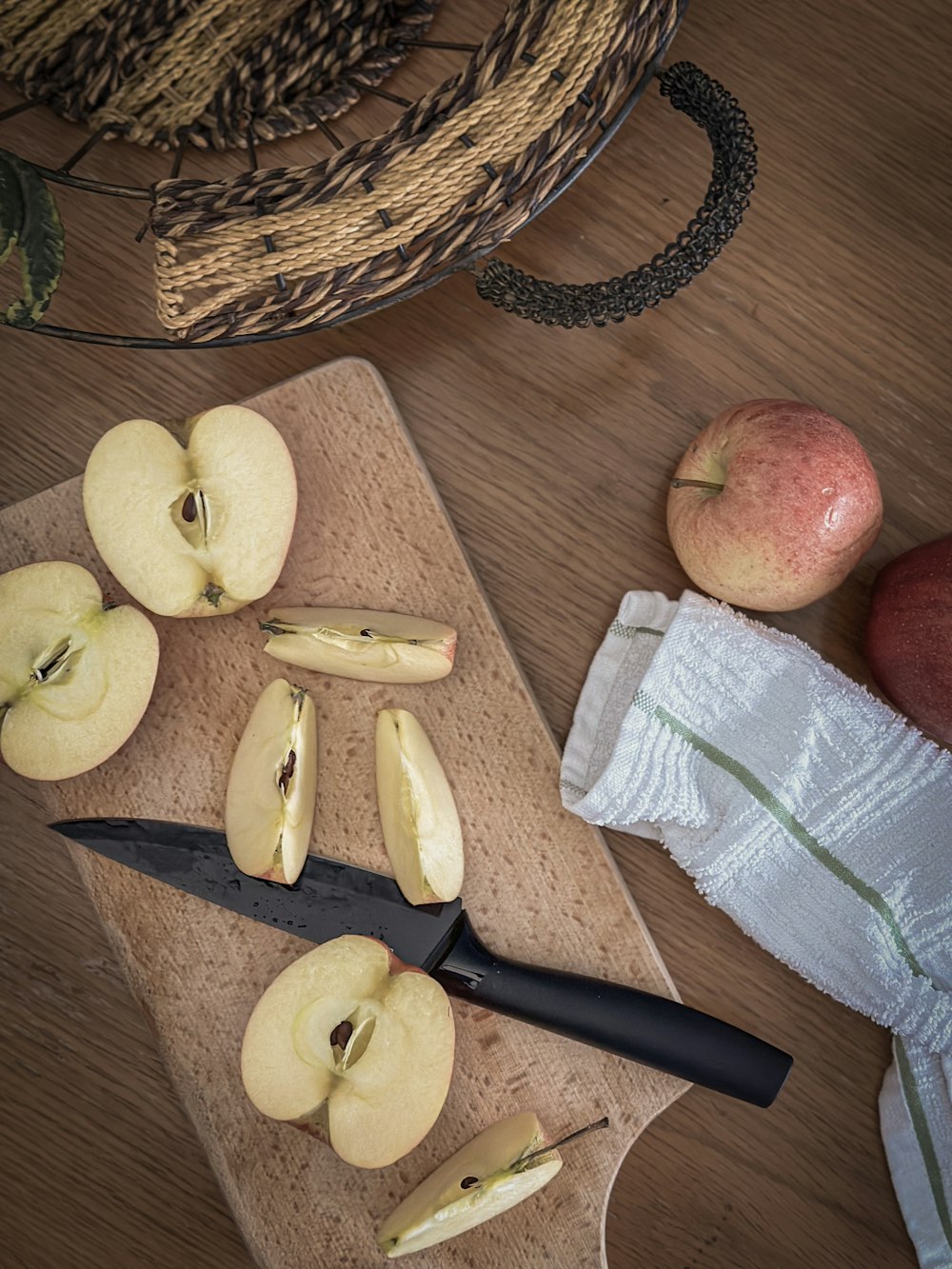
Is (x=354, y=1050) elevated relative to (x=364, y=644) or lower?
lower

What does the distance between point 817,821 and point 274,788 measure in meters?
0.38

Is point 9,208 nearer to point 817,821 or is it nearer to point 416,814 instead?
point 416,814

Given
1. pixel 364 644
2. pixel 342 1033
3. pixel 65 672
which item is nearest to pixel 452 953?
pixel 342 1033

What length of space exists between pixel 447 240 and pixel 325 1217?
66cm

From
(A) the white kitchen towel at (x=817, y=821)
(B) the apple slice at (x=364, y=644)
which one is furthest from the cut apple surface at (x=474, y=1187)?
(B) the apple slice at (x=364, y=644)

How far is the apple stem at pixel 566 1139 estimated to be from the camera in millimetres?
656

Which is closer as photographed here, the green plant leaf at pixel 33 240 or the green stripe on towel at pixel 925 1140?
the green plant leaf at pixel 33 240

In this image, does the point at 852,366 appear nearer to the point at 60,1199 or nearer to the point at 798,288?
the point at 798,288

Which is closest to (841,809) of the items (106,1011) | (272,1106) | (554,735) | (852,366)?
(554,735)

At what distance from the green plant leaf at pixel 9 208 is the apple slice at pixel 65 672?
22 cm

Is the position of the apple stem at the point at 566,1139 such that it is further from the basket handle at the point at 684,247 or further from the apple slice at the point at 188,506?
the basket handle at the point at 684,247

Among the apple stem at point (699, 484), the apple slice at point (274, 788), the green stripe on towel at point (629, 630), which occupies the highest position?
the apple stem at point (699, 484)

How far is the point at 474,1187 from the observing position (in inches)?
25.0

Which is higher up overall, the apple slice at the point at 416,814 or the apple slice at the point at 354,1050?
the apple slice at the point at 416,814
